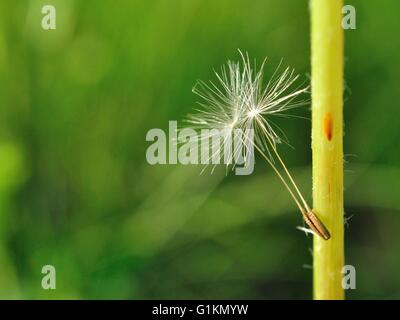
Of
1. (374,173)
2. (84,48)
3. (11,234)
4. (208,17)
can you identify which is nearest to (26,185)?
(11,234)

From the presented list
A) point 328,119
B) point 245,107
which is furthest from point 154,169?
point 328,119

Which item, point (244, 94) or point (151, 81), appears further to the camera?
point (151, 81)

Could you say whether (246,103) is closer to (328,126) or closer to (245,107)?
(245,107)

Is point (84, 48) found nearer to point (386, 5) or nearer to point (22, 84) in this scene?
point (22, 84)

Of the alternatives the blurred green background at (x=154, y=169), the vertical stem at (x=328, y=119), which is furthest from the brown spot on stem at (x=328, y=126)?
the blurred green background at (x=154, y=169)

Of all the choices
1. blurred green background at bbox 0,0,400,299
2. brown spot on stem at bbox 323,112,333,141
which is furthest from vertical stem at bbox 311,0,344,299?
blurred green background at bbox 0,0,400,299

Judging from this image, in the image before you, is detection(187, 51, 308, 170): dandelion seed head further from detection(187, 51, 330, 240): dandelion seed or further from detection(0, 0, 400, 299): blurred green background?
detection(0, 0, 400, 299): blurred green background
